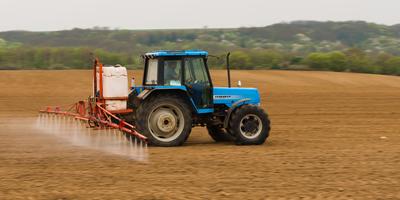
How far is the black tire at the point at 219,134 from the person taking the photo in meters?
13.0

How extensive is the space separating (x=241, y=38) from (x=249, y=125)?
2457 inches

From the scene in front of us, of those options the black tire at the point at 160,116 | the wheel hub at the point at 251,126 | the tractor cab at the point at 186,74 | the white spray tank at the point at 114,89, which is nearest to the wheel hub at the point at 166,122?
the black tire at the point at 160,116

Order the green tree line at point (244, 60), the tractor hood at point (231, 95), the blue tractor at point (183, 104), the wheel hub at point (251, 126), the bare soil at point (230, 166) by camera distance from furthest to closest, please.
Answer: the green tree line at point (244, 60)
the tractor hood at point (231, 95)
the wheel hub at point (251, 126)
the blue tractor at point (183, 104)
the bare soil at point (230, 166)

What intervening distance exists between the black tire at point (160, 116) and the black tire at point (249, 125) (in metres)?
0.87

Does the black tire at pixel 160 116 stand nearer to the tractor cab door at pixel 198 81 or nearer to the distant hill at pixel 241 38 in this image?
the tractor cab door at pixel 198 81

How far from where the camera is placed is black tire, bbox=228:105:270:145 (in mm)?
11812

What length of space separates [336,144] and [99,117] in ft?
15.0

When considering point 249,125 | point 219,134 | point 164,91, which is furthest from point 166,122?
point 219,134

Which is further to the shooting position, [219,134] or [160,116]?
[219,134]

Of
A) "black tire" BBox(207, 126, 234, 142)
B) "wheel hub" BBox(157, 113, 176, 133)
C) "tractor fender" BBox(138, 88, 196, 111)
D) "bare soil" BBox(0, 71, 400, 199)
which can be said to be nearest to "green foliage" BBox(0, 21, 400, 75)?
"tractor fender" BBox(138, 88, 196, 111)

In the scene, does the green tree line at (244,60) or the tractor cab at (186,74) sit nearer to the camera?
the tractor cab at (186,74)

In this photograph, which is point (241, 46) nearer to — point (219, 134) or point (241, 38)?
point (241, 38)

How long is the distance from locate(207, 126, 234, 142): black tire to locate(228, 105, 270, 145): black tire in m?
1.04

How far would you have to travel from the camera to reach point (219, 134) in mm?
13062
